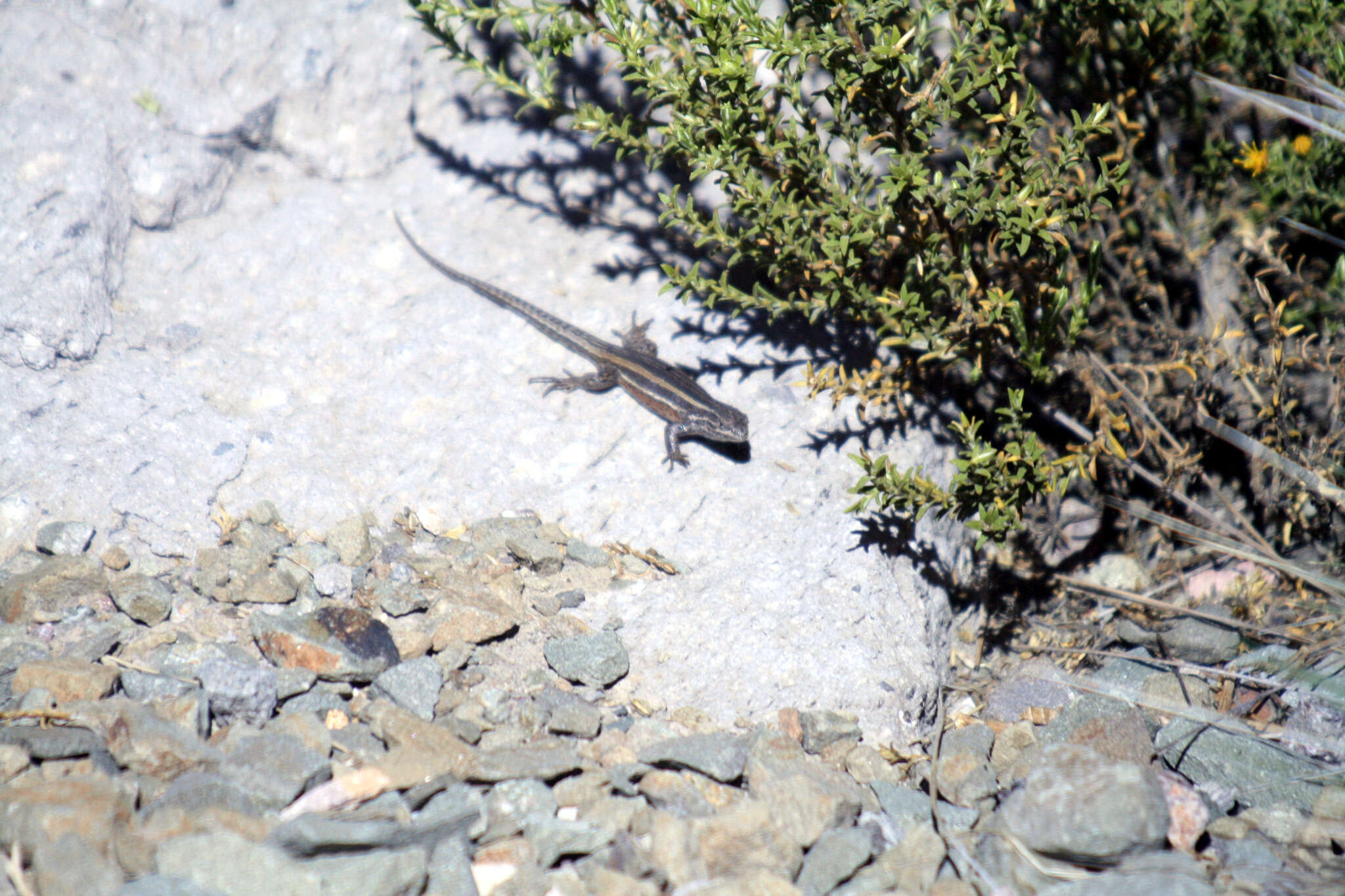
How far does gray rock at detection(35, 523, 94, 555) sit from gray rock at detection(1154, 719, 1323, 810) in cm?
492

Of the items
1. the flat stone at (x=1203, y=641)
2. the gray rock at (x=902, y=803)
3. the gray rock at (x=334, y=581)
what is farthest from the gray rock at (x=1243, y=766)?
the gray rock at (x=334, y=581)

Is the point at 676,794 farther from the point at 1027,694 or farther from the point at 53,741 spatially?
the point at 53,741

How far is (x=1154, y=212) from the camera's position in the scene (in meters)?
4.95

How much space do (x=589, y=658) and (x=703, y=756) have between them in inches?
29.6

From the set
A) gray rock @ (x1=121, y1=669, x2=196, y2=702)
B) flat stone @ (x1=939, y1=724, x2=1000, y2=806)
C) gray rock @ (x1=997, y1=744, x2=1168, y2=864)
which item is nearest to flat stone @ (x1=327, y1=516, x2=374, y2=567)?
gray rock @ (x1=121, y1=669, x2=196, y2=702)

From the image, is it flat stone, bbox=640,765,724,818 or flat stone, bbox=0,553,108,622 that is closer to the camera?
flat stone, bbox=640,765,724,818

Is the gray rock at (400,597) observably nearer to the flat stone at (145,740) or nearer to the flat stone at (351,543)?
the flat stone at (351,543)

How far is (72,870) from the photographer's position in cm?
271

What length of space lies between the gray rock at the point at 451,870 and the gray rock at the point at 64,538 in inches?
94.3

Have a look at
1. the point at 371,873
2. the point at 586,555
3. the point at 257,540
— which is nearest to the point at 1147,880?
the point at 371,873

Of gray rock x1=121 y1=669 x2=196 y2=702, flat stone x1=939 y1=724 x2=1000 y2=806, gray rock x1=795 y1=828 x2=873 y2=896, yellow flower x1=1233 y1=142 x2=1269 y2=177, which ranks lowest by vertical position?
flat stone x1=939 y1=724 x2=1000 y2=806

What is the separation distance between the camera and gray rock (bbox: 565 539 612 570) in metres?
4.48

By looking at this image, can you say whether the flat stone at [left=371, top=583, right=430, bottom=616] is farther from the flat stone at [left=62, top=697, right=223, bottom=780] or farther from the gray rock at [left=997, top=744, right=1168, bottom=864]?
the gray rock at [left=997, top=744, right=1168, bottom=864]

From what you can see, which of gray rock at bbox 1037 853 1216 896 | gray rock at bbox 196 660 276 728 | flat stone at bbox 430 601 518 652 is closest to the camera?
gray rock at bbox 1037 853 1216 896
